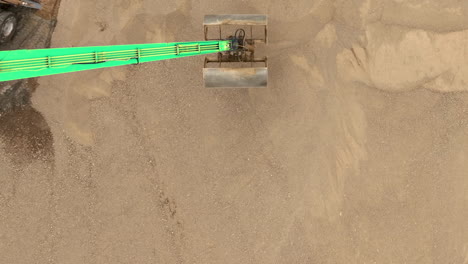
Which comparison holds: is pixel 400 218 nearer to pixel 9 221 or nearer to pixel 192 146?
pixel 192 146

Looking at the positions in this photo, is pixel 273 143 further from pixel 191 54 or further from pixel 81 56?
pixel 81 56

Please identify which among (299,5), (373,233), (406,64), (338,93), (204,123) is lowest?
(373,233)

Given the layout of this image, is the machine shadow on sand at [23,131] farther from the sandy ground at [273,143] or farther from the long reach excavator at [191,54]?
the long reach excavator at [191,54]

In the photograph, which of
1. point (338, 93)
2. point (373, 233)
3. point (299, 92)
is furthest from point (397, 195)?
point (299, 92)

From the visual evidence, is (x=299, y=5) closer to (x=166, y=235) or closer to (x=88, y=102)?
(x=88, y=102)

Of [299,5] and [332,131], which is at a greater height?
[299,5]

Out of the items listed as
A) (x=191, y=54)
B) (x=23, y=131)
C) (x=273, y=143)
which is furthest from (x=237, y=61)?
(x=23, y=131)
